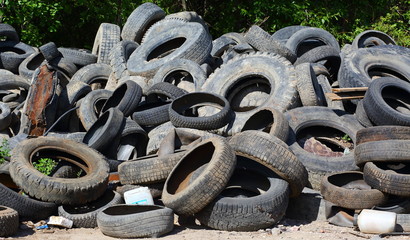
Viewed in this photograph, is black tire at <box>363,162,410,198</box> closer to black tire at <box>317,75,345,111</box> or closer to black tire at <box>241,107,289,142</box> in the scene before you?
black tire at <box>241,107,289,142</box>

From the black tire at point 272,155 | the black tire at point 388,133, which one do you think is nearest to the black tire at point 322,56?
the black tire at point 388,133

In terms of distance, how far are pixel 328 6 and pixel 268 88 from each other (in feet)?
25.0

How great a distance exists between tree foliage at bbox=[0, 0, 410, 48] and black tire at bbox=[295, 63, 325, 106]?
695 cm

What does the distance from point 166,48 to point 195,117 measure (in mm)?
4246

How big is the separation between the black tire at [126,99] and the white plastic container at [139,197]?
2533mm

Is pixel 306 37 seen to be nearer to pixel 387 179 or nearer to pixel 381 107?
→ pixel 381 107

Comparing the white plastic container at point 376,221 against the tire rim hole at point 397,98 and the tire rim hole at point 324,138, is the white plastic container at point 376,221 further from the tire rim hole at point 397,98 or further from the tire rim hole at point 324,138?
the tire rim hole at point 397,98

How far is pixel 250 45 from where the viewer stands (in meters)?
12.0

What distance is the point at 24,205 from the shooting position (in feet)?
24.4

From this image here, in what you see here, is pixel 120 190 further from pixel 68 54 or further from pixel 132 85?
pixel 68 54

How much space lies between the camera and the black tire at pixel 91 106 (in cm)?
1027

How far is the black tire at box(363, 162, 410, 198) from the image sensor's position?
7262 mm

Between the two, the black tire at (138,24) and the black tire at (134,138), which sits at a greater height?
the black tire at (138,24)

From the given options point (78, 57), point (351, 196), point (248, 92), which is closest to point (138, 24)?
point (78, 57)
